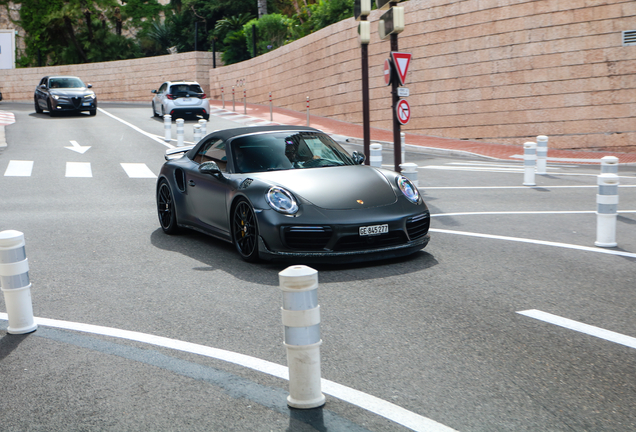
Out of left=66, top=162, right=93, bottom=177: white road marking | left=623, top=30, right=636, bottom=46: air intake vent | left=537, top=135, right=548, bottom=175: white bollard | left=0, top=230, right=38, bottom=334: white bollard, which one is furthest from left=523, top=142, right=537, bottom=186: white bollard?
left=0, top=230, right=38, bottom=334: white bollard

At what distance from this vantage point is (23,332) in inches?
198

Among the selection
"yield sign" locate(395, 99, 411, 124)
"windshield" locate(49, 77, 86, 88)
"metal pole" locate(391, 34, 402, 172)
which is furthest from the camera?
"windshield" locate(49, 77, 86, 88)

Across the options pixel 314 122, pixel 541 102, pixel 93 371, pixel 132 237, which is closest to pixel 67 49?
pixel 314 122

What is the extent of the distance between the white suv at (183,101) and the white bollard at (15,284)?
901 inches

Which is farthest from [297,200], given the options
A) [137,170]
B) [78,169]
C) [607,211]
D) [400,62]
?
[78,169]

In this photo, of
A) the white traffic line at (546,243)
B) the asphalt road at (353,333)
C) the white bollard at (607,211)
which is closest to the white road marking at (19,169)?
the asphalt road at (353,333)

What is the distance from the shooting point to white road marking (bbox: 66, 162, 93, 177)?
50.2ft

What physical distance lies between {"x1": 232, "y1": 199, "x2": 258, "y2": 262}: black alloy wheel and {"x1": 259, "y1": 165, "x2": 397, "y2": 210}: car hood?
0.35m

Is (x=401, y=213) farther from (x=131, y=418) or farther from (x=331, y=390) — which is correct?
(x=131, y=418)

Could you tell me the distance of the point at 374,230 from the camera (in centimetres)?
662

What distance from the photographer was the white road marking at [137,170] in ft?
49.4

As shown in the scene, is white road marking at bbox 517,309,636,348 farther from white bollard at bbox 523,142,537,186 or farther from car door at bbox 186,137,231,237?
white bollard at bbox 523,142,537,186

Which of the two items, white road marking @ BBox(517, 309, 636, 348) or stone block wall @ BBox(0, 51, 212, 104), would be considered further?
stone block wall @ BBox(0, 51, 212, 104)

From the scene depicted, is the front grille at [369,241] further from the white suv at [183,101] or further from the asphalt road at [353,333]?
the white suv at [183,101]
